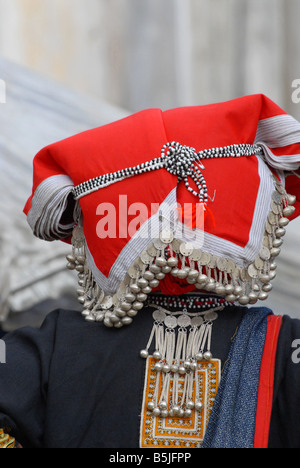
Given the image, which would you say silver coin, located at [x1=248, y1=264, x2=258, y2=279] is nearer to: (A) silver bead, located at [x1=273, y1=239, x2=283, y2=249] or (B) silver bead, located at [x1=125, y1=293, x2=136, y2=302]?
(A) silver bead, located at [x1=273, y1=239, x2=283, y2=249]

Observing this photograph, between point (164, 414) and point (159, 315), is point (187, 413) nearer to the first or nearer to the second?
point (164, 414)

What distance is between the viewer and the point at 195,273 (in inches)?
33.8

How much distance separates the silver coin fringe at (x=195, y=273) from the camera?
866 millimetres

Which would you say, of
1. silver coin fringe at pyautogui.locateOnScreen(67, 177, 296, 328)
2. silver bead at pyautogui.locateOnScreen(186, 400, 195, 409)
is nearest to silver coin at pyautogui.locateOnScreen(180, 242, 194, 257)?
silver coin fringe at pyautogui.locateOnScreen(67, 177, 296, 328)

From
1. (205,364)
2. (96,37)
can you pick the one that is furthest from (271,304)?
(96,37)

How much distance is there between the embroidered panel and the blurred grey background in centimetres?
76

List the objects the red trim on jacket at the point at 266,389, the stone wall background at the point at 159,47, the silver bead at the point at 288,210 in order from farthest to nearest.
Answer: the stone wall background at the point at 159,47, the silver bead at the point at 288,210, the red trim on jacket at the point at 266,389

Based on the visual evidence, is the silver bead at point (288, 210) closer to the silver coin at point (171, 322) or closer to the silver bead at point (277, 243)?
the silver bead at point (277, 243)

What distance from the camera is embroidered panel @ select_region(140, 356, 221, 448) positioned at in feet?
2.88

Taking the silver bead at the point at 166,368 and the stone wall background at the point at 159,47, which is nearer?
the silver bead at the point at 166,368

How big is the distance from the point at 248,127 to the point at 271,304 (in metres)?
0.68

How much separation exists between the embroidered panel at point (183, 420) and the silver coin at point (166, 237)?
0.67 ft

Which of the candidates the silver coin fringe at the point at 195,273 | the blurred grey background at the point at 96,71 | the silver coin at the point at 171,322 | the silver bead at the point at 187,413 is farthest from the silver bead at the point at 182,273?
the blurred grey background at the point at 96,71
